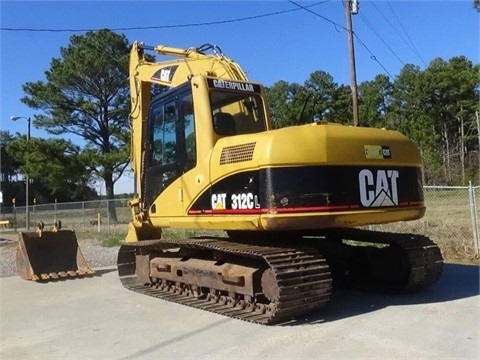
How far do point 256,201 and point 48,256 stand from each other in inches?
229

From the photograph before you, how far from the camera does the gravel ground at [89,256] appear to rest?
1251cm

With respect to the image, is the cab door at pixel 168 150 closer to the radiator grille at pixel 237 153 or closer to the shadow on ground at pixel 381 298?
the radiator grille at pixel 237 153

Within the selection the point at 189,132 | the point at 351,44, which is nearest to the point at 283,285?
the point at 189,132

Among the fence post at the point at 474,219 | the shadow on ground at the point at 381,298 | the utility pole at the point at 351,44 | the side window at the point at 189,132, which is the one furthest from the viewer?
the utility pole at the point at 351,44

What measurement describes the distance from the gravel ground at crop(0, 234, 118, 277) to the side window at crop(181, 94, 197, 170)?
18.6ft

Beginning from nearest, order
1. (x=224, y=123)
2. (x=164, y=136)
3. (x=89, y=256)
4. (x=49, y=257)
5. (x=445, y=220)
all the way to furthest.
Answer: (x=224, y=123), (x=164, y=136), (x=49, y=257), (x=445, y=220), (x=89, y=256)

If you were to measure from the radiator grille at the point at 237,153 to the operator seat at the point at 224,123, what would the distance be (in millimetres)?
516

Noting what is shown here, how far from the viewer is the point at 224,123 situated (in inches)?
290

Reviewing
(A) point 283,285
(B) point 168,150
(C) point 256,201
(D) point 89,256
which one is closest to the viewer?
(A) point 283,285

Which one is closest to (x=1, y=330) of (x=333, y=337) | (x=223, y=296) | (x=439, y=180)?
(x=223, y=296)

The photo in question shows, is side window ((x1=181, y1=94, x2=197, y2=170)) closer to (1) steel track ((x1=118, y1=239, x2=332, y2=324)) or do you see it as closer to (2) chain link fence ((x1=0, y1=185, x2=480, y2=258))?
(1) steel track ((x1=118, y1=239, x2=332, y2=324))

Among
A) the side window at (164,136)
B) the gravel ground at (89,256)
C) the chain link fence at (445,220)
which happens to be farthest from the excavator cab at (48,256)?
the chain link fence at (445,220)

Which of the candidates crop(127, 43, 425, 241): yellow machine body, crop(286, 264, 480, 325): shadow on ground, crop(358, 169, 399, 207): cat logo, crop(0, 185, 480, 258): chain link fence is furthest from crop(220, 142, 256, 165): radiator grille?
crop(0, 185, 480, 258): chain link fence

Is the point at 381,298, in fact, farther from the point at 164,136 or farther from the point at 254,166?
the point at 164,136
